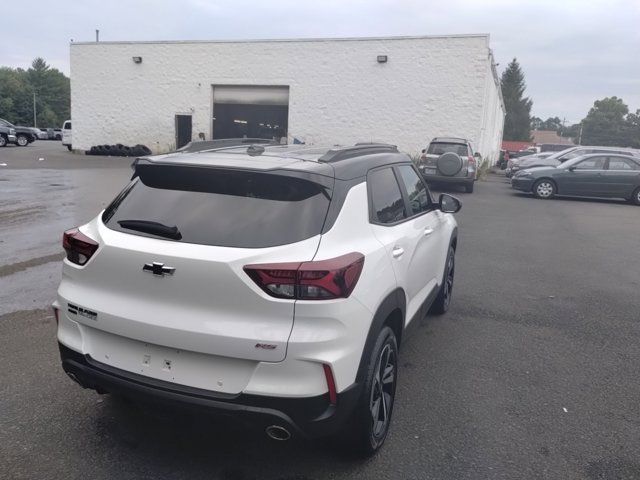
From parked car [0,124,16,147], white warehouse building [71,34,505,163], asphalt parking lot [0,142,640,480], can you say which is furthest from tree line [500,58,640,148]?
asphalt parking lot [0,142,640,480]

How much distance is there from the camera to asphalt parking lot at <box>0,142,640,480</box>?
305 centimetres

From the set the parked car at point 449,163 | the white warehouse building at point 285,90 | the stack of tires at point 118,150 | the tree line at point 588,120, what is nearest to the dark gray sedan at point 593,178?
the parked car at point 449,163

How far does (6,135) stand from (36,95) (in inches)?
2784

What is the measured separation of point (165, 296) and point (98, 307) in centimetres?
42

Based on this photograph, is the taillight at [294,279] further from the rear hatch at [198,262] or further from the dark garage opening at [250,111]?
the dark garage opening at [250,111]

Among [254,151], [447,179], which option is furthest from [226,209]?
[447,179]

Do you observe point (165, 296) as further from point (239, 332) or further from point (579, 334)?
point (579, 334)

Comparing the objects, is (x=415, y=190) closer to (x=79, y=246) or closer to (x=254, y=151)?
(x=254, y=151)

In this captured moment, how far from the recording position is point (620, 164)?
58.0ft

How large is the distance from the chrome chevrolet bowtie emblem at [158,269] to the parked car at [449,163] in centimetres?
1473

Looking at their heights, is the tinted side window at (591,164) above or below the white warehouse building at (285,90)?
below

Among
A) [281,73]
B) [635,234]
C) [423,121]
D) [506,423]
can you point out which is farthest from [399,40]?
[506,423]

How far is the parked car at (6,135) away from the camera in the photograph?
35.4 meters

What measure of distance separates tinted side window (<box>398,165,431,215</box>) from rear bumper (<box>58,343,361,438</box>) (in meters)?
1.89
